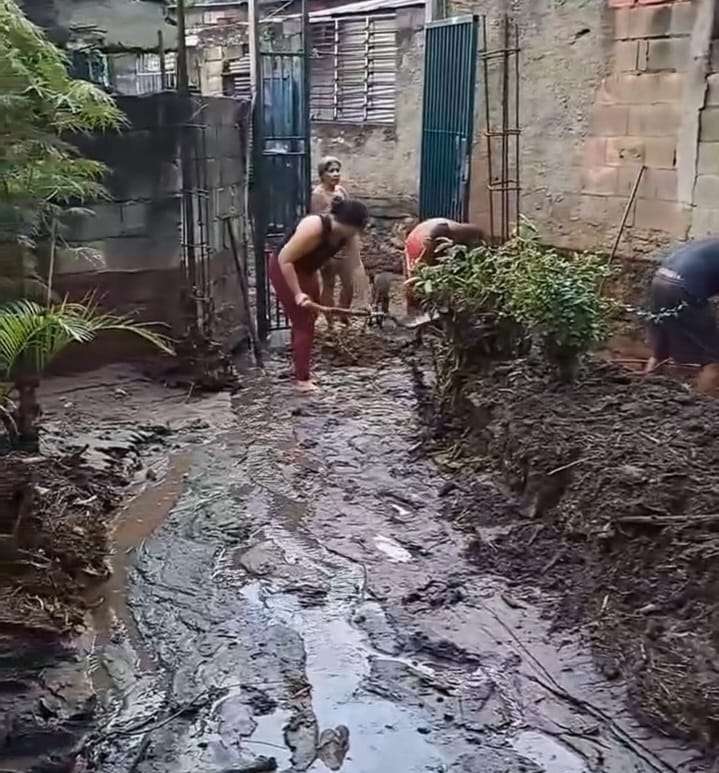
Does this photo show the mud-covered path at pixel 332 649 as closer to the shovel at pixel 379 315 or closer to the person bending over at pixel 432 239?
the shovel at pixel 379 315

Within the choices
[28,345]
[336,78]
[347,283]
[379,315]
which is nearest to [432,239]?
[379,315]

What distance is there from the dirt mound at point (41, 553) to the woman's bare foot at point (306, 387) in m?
2.87

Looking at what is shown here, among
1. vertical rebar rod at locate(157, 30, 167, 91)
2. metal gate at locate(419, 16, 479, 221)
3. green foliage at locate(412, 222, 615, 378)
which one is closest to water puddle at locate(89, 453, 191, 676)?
green foliage at locate(412, 222, 615, 378)

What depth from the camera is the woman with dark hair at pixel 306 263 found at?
725 centimetres

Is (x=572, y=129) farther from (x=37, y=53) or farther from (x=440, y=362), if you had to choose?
(x=37, y=53)

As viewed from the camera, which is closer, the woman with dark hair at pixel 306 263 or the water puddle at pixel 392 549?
the water puddle at pixel 392 549

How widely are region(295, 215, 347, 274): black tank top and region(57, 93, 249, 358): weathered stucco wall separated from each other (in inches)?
37.0

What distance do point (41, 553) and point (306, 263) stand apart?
149 inches

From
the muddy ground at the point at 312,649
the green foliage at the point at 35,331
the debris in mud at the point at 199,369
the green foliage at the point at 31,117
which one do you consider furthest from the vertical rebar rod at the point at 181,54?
the green foliage at the point at 35,331

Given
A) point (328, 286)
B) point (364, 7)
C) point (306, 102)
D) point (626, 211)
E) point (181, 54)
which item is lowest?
point (328, 286)

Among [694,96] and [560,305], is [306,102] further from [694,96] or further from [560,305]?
[560,305]

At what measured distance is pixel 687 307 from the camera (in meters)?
6.20

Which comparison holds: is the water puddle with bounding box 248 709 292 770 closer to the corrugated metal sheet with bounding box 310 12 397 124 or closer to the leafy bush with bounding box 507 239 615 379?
the leafy bush with bounding box 507 239 615 379

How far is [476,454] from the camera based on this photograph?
5844 mm
